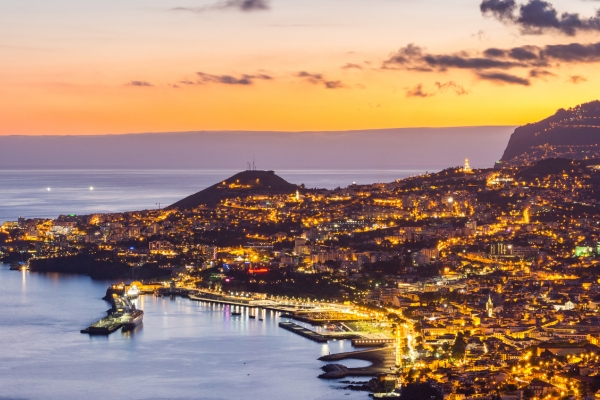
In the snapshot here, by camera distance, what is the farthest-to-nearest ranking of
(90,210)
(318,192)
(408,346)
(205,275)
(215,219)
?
(90,210) < (318,192) < (215,219) < (205,275) < (408,346)

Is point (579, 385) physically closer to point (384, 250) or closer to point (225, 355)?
point (225, 355)

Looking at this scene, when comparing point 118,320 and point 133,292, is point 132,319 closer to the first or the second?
point 118,320

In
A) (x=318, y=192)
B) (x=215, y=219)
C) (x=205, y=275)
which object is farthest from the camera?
(x=318, y=192)

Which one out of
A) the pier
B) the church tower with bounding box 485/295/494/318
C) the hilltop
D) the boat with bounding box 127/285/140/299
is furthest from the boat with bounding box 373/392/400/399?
the hilltop

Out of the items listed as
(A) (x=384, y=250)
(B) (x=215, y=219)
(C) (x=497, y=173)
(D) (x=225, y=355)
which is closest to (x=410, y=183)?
(C) (x=497, y=173)

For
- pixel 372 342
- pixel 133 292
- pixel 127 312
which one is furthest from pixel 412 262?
pixel 372 342

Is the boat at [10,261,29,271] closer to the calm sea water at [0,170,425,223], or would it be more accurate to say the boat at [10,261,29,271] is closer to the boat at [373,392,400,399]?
the calm sea water at [0,170,425,223]

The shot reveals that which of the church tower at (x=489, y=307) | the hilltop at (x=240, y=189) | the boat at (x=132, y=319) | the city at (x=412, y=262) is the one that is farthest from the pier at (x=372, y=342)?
the hilltop at (x=240, y=189)
